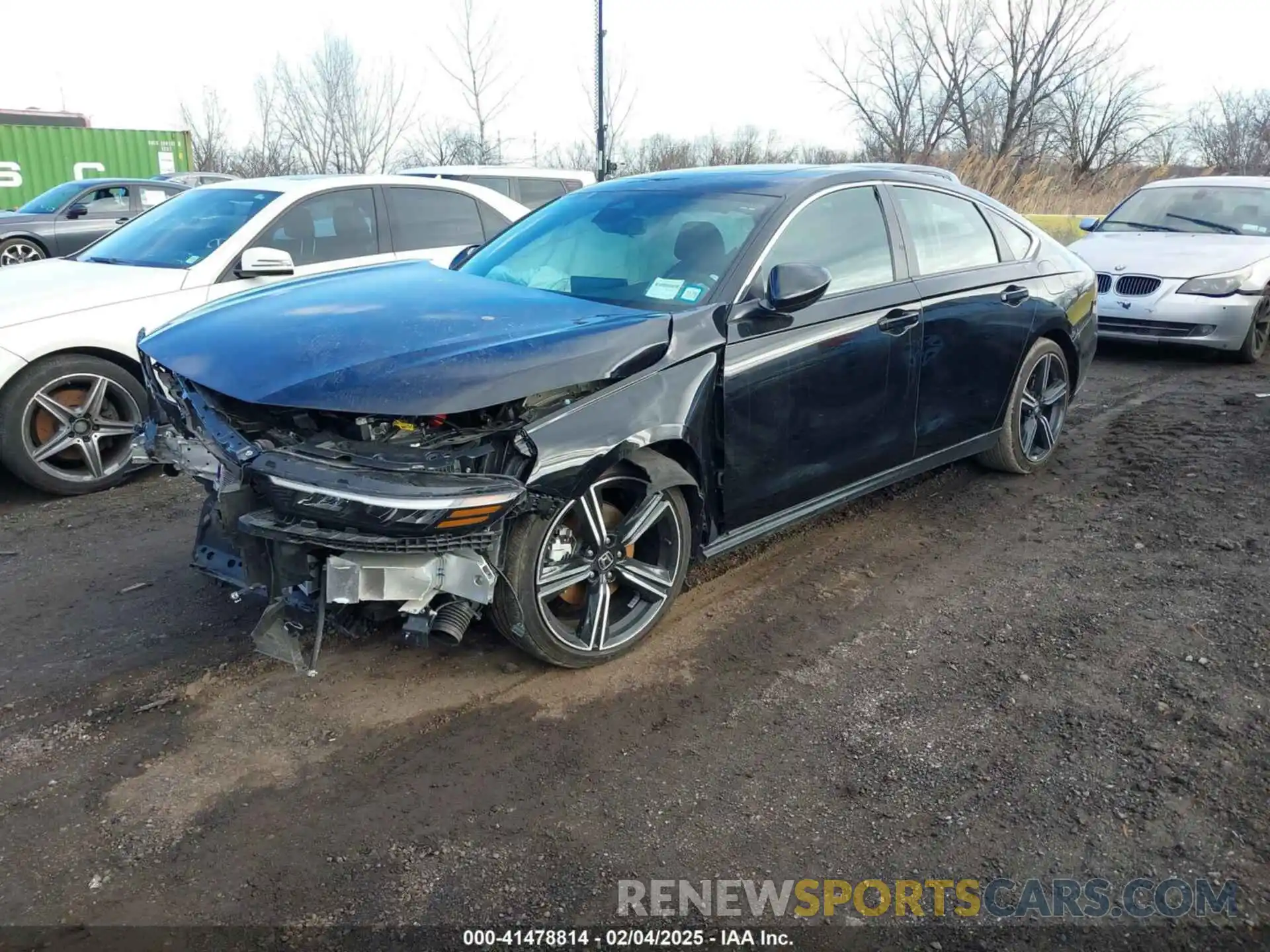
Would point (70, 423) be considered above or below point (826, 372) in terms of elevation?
below

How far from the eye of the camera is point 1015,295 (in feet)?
17.1

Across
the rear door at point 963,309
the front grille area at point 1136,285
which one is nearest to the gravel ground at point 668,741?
the rear door at point 963,309

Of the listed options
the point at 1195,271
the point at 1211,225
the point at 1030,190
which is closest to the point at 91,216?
the point at 1195,271

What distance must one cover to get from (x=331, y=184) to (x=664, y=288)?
3625 millimetres

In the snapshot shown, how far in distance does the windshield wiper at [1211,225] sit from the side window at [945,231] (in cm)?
591

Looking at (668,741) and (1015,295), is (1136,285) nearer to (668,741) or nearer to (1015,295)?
(1015,295)

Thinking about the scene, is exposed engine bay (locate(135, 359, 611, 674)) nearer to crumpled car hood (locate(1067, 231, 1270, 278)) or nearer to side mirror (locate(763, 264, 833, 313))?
side mirror (locate(763, 264, 833, 313))

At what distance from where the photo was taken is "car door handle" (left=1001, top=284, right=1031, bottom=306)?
514cm

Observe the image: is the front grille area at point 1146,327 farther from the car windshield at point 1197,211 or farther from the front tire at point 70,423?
the front tire at point 70,423

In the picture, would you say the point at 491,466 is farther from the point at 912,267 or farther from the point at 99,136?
the point at 99,136

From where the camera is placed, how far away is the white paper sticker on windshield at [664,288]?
3.88 m

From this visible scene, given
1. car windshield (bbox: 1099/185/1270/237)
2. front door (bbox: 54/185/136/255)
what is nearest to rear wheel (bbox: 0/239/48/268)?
front door (bbox: 54/185/136/255)

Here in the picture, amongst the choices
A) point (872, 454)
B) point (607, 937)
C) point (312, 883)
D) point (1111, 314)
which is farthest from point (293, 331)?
point (1111, 314)

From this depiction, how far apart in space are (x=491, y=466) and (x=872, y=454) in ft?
6.79
